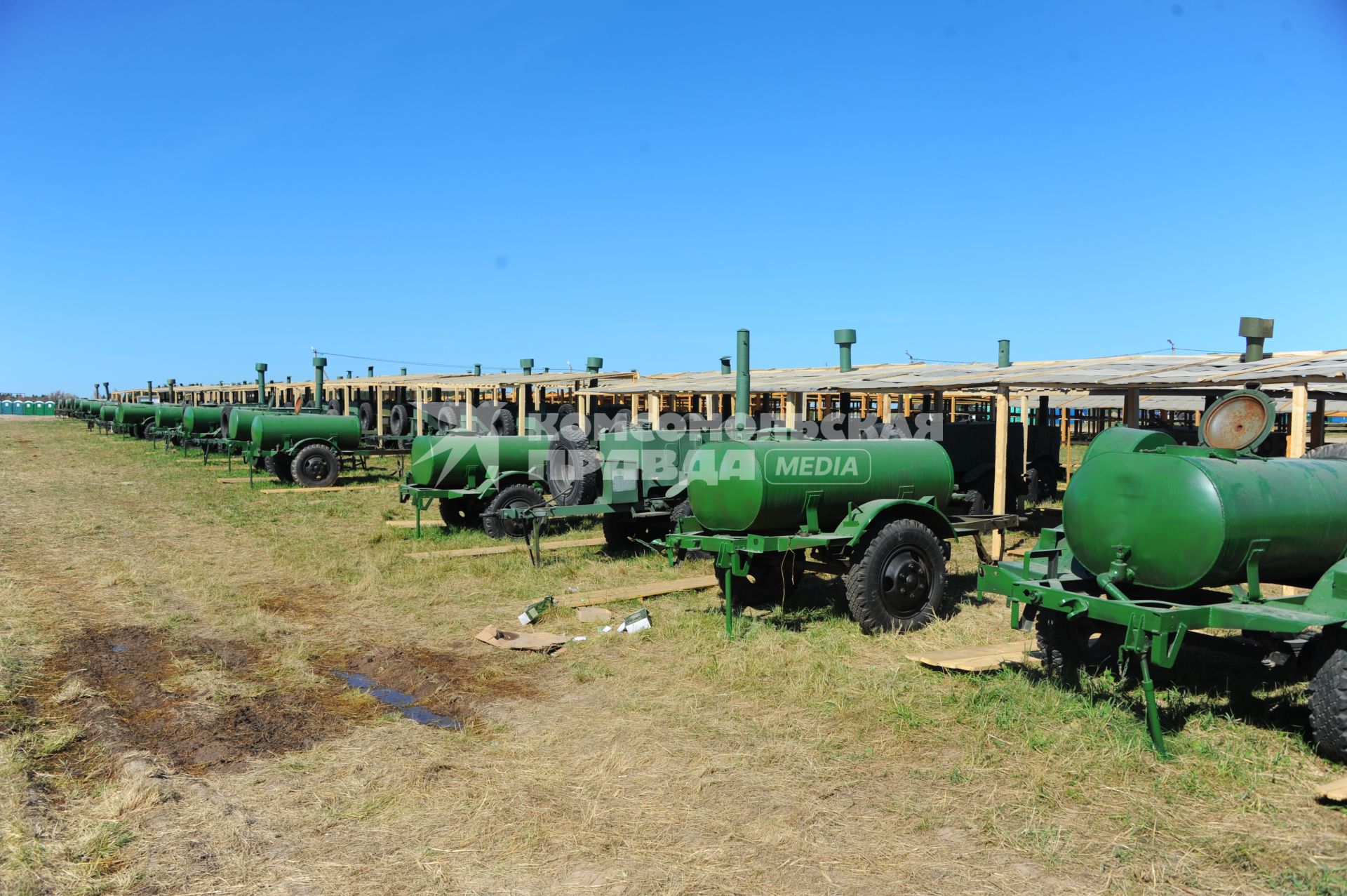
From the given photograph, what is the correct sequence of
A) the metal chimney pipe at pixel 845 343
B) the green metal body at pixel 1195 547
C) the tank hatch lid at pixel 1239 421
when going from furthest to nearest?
1. the metal chimney pipe at pixel 845 343
2. the tank hatch lid at pixel 1239 421
3. the green metal body at pixel 1195 547

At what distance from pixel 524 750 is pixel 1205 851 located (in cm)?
380

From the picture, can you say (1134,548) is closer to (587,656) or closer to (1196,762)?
(1196,762)

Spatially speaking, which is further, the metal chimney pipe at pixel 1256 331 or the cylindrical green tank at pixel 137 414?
the cylindrical green tank at pixel 137 414

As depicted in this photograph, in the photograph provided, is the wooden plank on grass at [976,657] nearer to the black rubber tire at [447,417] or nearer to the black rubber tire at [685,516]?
the black rubber tire at [685,516]

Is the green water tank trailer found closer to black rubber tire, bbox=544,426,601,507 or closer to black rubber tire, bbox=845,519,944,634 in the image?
black rubber tire, bbox=544,426,601,507

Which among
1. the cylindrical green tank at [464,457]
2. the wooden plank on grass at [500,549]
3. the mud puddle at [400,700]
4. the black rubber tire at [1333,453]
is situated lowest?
the mud puddle at [400,700]

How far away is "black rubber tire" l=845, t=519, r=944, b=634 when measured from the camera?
326 inches

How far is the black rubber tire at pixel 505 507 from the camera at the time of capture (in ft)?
45.6

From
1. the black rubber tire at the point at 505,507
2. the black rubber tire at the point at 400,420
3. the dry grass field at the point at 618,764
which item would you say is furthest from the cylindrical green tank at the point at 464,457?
the black rubber tire at the point at 400,420

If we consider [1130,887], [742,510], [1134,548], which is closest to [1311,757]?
[1134,548]

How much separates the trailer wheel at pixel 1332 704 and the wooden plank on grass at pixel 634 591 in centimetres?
569

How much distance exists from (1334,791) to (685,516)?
7735 millimetres

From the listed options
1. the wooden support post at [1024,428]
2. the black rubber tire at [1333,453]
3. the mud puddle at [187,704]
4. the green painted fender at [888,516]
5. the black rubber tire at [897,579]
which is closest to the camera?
the mud puddle at [187,704]

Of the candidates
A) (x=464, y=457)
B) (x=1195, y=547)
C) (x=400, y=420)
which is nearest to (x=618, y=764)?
(x=1195, y=547)
